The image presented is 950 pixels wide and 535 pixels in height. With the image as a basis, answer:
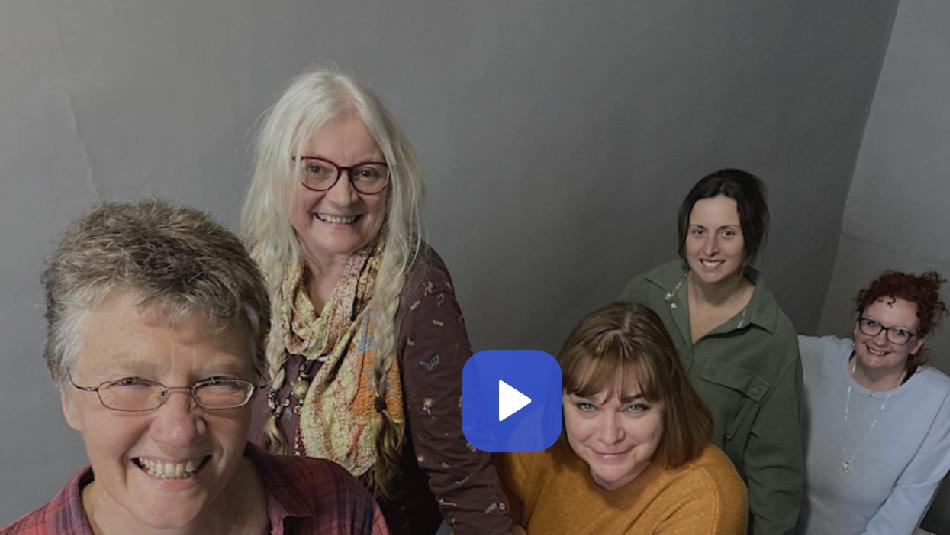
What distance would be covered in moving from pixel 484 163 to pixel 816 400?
41.5 inches

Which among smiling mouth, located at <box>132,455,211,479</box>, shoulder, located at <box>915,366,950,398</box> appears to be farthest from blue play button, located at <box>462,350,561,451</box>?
shoulder, located at <box>915,366,950,398</box>

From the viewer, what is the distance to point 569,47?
2.48 m

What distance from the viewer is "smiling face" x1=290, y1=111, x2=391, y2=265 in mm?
1480

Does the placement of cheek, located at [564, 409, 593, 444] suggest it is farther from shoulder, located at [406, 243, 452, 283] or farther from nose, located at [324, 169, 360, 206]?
nose, located at [324, 169, 360, 206]

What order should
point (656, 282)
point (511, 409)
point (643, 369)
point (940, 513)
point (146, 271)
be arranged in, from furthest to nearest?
point (940, 513)
point (656, 282)
point (511, 409)
point (643, 369)
point (146, 271)

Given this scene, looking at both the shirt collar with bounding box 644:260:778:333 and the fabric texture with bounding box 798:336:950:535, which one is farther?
the fabric texture with bounding box 798:336:950:535

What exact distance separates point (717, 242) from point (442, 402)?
881mm

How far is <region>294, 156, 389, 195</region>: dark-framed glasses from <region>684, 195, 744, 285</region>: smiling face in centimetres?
87

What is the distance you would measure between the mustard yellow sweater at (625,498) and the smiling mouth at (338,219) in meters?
0.59

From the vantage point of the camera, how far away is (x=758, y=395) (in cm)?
204

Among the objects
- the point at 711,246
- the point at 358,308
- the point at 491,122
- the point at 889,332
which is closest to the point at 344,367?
the point at 358,308

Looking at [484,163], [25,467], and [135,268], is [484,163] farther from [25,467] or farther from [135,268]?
[135,268]

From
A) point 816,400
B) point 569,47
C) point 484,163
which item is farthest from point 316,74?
point 816,400

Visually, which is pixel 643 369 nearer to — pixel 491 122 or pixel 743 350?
pixel 743 350
